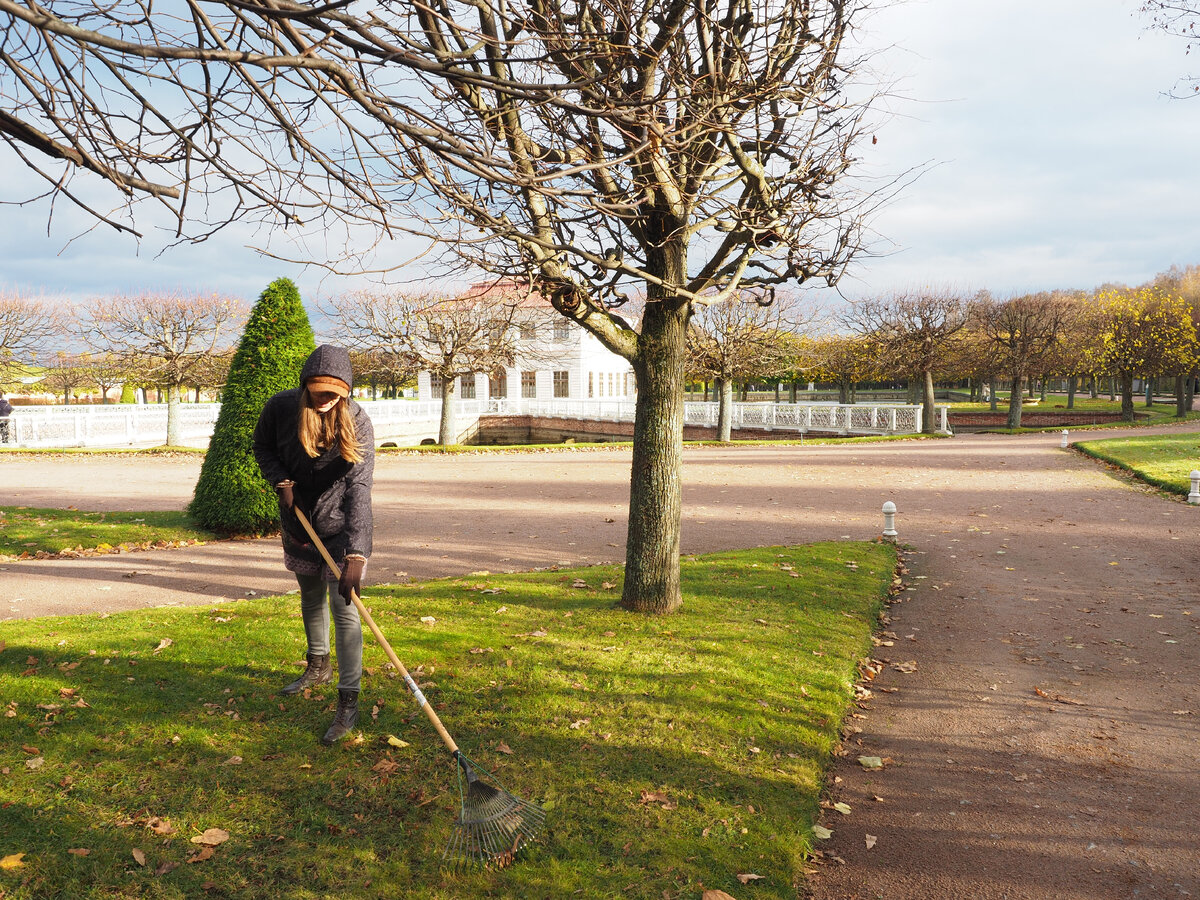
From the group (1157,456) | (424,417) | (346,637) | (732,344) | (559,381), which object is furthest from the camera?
(559,381)

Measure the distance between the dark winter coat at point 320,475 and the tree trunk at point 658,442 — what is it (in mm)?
2400

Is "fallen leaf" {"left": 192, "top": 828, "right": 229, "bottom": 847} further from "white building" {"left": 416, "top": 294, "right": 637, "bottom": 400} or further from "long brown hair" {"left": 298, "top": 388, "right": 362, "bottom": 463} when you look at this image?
"white building" {"left": 416, "top": 294, "right": 637, "bottom": 400}

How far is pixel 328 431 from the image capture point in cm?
394

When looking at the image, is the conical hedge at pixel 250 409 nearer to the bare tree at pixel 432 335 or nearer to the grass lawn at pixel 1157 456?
the grass lawn at pixel 1157 456

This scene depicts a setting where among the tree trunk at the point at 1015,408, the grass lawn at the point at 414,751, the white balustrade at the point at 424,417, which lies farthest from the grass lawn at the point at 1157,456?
the grass lawn at the point at 414,751

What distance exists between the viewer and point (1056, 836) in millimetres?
3482

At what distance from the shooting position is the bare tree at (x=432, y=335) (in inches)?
1081

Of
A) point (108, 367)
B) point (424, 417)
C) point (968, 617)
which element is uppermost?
point (108, 367)

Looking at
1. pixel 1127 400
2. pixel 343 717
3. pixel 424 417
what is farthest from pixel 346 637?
pixel 1127 400

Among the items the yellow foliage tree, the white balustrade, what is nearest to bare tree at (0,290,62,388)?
the white balustrade

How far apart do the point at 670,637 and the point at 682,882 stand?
261 cm

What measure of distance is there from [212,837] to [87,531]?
8.34 metres

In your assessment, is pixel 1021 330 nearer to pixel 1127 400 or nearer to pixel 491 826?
pixel 1127 400

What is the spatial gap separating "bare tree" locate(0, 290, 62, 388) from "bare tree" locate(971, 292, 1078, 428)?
136 ft
